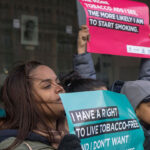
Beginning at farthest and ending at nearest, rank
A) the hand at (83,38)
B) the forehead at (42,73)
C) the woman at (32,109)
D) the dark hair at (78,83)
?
the hand at (83,38) < the dark hair at (78,83) < the forehead at (42,73) < the woman at (32,109)

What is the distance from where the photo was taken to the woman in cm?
110

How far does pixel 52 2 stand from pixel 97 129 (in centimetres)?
304

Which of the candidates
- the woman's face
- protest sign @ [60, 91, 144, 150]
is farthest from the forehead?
protest sign @ [60, 91, 144, 150]

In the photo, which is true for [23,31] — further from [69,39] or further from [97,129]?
[97,129]

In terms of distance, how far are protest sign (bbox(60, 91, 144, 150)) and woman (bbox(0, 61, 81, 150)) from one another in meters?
0.09

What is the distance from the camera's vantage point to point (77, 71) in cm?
161

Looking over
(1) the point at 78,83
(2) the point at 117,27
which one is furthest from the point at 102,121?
(2) the point at 117,27

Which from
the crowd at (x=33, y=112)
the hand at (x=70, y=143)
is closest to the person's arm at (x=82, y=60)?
the crowd at (x=33, y=112)

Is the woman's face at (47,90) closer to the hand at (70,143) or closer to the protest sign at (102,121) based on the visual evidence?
the protest sign at (102,121)

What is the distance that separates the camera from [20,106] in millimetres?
1152

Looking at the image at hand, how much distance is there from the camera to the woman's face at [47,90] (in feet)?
3.84

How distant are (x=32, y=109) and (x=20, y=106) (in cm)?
5

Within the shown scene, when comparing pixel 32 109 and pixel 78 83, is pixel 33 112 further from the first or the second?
pixel 78 83

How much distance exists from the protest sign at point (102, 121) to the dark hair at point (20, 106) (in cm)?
13
